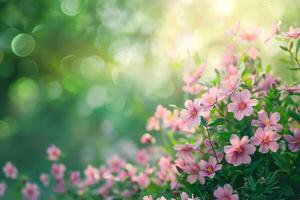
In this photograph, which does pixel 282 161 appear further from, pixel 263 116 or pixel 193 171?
pixel 193 171

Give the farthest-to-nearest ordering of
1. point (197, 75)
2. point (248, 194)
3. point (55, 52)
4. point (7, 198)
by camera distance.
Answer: point (55, 52) → point (7, 198) → point (197, 75) → point (248, 194)

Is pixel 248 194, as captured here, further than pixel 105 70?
No

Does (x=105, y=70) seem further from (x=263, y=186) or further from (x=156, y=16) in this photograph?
(x=263, y=186)

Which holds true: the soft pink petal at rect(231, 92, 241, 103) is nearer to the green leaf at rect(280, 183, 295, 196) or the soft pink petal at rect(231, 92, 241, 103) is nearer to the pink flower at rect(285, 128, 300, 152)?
the pink flower at rect(285, 128, 300, 152)


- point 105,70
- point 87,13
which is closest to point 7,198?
point 87,13

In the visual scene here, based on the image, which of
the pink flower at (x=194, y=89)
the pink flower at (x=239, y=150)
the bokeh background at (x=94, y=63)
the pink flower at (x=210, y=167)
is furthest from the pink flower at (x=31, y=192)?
the bokeh background at (x=94, y=63)

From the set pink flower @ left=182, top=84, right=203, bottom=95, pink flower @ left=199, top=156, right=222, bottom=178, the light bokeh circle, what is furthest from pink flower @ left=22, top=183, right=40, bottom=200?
the light bokeh circle
